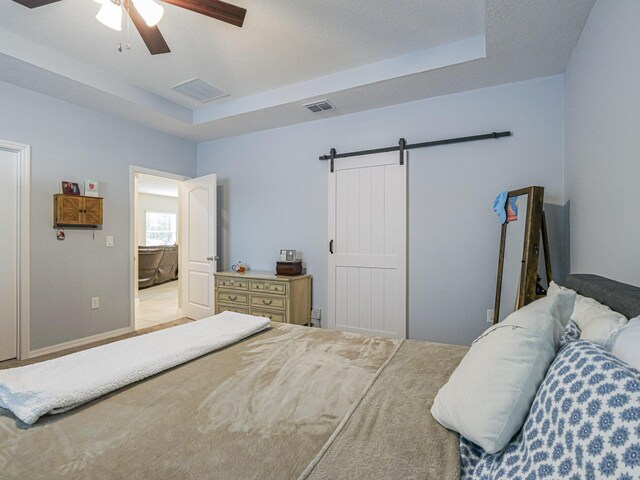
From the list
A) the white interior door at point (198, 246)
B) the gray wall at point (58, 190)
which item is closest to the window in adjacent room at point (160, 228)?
the white interior door at point (198, 246)

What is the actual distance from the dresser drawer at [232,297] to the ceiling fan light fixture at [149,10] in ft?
8.94

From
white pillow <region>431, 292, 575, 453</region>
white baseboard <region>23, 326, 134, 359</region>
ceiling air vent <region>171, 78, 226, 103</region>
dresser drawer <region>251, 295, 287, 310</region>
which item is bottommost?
white baseboard <region>23, 326, 134, 359</region>

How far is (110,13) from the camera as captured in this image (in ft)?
6.10

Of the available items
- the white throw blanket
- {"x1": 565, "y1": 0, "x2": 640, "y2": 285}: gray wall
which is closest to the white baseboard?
the white throw blanket

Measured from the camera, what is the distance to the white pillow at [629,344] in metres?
0.74

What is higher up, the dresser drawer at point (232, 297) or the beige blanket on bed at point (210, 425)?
the beige blanket on bed at point (210, 425)

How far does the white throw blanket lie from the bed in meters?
0.04

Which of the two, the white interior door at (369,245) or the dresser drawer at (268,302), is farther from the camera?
the dresser drawer at (268,302)

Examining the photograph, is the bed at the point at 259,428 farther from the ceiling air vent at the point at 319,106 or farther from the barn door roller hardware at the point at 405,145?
the ceiling air vent at the point at 319,106

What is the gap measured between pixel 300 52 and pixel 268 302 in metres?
2.49

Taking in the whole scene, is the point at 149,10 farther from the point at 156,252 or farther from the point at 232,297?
the point at 156,252

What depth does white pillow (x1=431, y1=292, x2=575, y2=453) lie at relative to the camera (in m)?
0.79

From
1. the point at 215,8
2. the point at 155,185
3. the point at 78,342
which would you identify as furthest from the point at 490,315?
the point at 155,185

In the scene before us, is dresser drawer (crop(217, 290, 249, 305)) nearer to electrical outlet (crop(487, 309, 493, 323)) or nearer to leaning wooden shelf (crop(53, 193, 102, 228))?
leaning wooden shelf (crop(53, 193, 102, 228))
